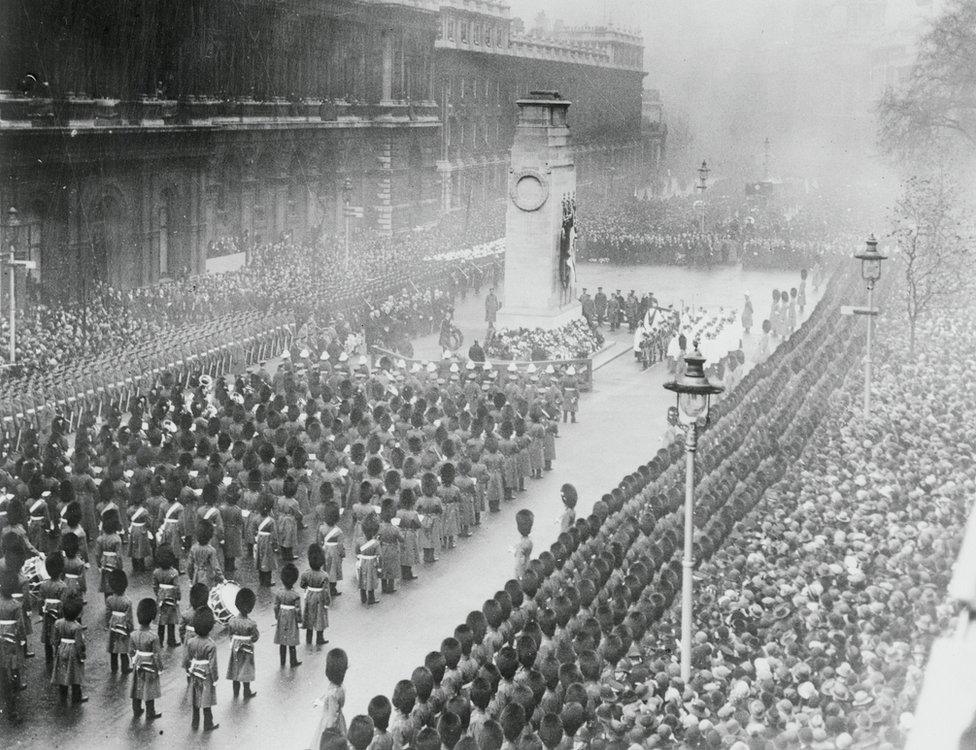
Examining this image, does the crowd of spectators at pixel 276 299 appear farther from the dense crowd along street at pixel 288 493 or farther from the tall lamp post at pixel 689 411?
the tall lamp post at pixel 689 411

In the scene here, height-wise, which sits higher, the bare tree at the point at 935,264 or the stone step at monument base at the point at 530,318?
the bare tree at the point at 935,264

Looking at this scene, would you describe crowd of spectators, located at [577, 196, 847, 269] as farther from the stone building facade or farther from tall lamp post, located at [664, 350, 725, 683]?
tall lamp post, located at [664, 350, 725, 683]

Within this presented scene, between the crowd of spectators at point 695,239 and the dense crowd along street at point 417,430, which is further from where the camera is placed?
the crowd of spectators at point 695,239

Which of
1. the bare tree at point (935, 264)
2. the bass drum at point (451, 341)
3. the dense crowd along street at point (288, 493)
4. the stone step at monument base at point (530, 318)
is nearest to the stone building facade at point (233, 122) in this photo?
the bass drum at point (451, 341)

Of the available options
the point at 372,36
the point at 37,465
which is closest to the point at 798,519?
the point at 37,465

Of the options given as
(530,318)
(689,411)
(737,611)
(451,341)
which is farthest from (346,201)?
(689,411)

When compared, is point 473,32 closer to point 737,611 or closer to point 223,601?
point 223,601
